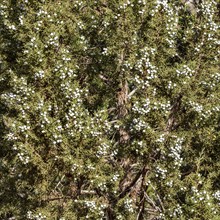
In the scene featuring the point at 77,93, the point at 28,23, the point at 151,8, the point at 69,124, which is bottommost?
the point at 69,124

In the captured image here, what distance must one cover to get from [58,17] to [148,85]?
181 centimetres

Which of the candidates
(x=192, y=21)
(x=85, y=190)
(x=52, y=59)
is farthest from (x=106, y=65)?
(x=85, y=190)

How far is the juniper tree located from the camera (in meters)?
7.71

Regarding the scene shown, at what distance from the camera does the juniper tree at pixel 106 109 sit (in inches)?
304

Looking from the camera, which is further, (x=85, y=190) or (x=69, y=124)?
(x=85, y=190)

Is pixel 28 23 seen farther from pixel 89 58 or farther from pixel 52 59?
pixel 89 58

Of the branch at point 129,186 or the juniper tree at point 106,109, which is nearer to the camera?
the juniper tree at point 106,109

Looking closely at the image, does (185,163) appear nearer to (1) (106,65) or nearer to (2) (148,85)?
(2) (148,85)

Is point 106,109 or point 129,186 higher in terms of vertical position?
point 106,109

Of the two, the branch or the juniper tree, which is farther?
the branch

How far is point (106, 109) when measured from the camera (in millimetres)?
8023

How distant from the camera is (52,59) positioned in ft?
26.0

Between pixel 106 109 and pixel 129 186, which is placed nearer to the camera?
pixel 106 109

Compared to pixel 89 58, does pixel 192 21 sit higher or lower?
higher
